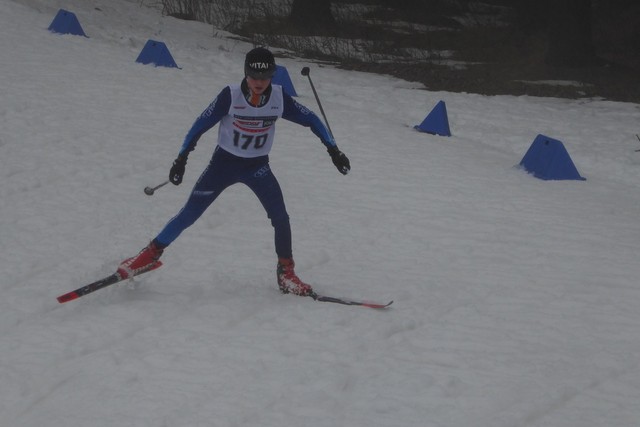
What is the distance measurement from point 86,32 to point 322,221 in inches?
388

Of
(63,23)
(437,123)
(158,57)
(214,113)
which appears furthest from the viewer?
(63,23)

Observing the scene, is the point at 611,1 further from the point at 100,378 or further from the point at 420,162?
the point at 100,378

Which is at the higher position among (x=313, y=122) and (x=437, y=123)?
(x=313, y=122)

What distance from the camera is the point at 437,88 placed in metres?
15.3

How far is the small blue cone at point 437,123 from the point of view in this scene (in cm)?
1208

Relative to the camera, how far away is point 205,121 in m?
6.07

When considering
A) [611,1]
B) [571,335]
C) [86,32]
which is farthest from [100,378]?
[611,1]

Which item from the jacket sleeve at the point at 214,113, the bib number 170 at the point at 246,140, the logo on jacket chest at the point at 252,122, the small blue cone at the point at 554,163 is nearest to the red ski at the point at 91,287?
the jacket sleeve at the point at 214,113

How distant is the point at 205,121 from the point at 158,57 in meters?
8.92

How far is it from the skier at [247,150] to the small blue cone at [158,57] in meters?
8.68

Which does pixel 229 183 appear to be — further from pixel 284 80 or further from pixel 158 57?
pixel 158 57

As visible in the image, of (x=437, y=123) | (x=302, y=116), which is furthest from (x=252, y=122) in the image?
(x=437, y=123)

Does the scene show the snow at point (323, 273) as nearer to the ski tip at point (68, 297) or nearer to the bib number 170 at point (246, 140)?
the ski tip at point (68, 297)

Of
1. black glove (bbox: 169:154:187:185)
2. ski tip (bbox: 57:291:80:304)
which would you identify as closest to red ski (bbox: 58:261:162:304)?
ski tip (bbox: 57:291:80:304)
